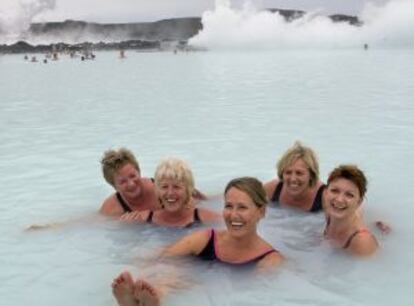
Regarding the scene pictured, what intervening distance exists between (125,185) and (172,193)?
0.79 metres

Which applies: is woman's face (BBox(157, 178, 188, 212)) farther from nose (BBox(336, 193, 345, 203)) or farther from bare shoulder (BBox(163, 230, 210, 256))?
nose (BBox(336, 193, 345, 203))

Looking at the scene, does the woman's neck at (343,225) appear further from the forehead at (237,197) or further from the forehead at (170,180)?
the forehead at (170,180)

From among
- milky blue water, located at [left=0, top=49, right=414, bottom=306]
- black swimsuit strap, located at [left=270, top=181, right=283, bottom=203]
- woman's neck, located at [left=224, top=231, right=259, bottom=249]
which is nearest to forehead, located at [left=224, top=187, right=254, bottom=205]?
woman's neck, located at [left=224, top=231, right=259, bottom=249]

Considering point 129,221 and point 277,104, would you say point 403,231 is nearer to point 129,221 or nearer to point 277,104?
point 129,221

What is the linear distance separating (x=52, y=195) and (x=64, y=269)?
291 centimetres

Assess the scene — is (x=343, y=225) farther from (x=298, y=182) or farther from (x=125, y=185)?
(x=125, y=185)

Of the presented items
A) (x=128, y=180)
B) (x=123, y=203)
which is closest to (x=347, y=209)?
(x=128, y=180)

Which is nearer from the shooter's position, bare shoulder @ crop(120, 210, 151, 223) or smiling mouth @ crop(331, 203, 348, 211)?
smiling mouth @ crop(331, 203, 348, 211)

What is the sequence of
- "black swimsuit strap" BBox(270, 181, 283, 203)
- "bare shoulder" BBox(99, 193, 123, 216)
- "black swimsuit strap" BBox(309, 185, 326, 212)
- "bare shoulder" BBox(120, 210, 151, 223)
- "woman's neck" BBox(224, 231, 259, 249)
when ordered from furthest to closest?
"black swimsuit strap" BBox(270, 181, 283, 203), "bare shoulder" BBox(99, 193, 123, 216), "black swimsuit strap" BBox(309, 185, 326, 212), "bare shoulder" BBox(120, 210, 151, 223), "woman's neck" BBox(224, 231, 259, 249)

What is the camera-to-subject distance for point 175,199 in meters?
5.69

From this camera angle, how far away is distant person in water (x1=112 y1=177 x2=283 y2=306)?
412cm

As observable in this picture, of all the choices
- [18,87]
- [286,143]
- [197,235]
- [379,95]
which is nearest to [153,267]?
[197,235]

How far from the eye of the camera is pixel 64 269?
18.6 feet

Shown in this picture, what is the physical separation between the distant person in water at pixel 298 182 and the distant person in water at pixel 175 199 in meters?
0.87
